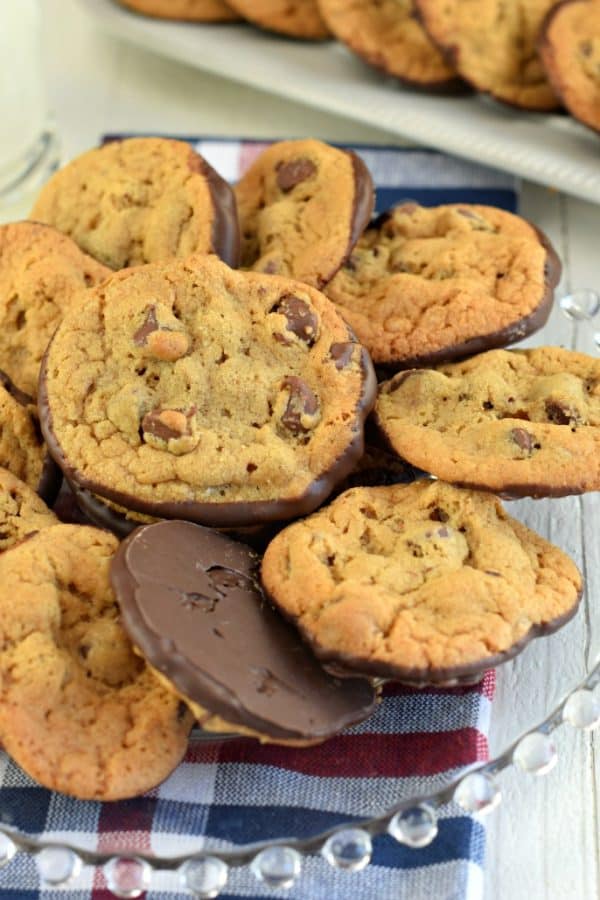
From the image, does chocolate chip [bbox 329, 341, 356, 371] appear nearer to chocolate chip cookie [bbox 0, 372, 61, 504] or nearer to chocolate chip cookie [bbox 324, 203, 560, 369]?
chocolate chip cookie [bbox 324, 203, 560, 369]

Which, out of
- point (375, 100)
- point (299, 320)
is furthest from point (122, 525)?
point (375, 100)

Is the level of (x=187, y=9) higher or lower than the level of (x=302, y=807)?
higher

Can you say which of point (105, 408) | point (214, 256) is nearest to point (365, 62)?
point (214, 256)

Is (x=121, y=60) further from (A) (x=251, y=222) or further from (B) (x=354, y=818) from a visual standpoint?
(B) (x=354, y=818)

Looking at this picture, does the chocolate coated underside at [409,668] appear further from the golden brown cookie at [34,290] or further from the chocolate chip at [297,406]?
the golden brown cookie at [34,290]

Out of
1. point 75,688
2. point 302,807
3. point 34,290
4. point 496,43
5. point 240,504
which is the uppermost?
point 496,43

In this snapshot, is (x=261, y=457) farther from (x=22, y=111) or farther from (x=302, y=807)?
(x=22, y=111)

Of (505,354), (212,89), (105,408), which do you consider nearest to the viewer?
(105,408)
